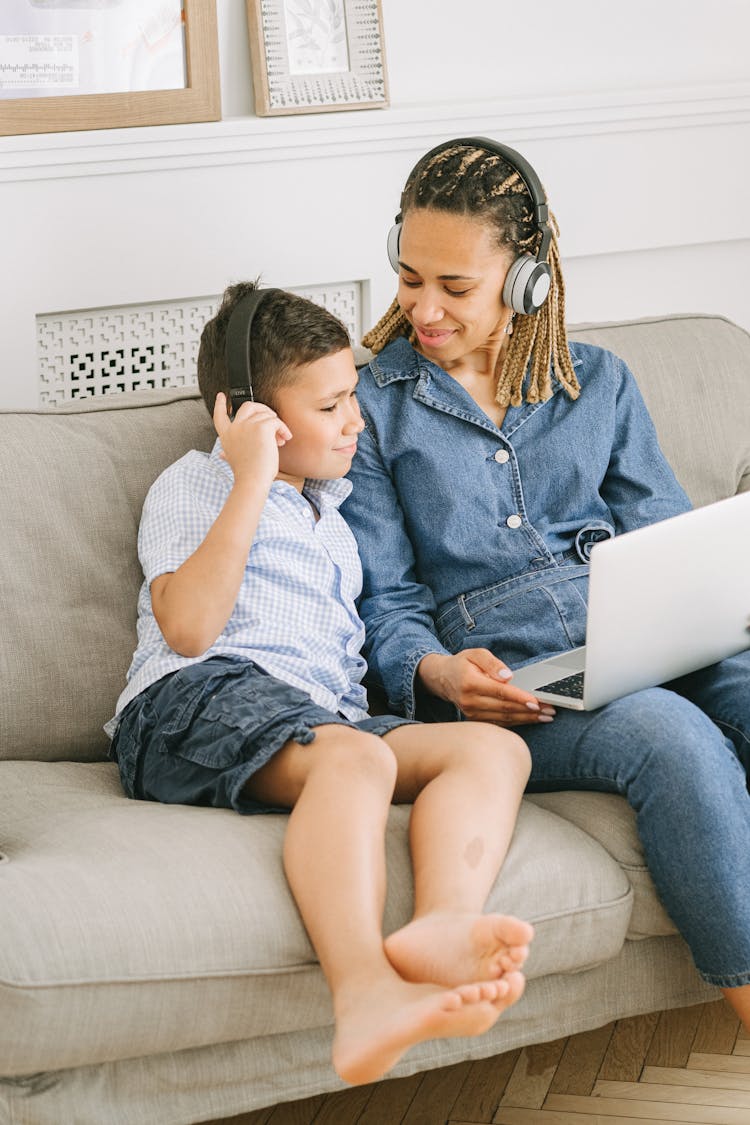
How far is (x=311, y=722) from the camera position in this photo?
152cm

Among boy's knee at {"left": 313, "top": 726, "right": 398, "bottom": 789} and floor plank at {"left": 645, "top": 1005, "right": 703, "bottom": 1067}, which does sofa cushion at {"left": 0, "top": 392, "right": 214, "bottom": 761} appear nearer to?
boy's knee at {"left": 313, "top": 726, "right": 398, "bottom": 789}

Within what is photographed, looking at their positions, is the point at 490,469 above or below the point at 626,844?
above

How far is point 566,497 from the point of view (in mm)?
1924

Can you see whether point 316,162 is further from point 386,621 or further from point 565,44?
point 386,621

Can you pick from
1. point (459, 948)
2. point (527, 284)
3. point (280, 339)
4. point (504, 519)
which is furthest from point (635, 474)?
point (459, 948)

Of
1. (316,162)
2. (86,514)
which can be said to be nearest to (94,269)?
(316,162)

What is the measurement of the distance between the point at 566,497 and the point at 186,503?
0.53 meters

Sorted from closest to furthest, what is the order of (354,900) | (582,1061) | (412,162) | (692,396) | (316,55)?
(354,900)
(582,1061)
(692,396)
(316,55)
(412,162)

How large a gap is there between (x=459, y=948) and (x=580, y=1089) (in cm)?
58

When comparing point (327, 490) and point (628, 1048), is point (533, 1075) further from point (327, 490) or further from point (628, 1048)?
point (327, 490)

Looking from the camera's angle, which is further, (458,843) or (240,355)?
(240,355)

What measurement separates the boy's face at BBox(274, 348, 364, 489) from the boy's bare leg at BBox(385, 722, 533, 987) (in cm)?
37

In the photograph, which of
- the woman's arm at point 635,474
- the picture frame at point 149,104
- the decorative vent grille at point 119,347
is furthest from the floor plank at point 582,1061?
the picture frame at point 149,104

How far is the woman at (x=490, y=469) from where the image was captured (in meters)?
1.75
